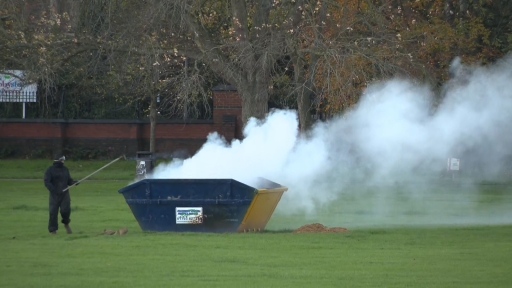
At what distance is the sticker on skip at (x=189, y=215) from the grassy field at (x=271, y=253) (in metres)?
0.49

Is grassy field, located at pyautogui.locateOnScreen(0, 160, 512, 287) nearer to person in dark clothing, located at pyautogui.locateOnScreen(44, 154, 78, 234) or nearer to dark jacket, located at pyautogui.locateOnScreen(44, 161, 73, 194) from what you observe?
person in dark clothing, located at pyautogui.locateOnScreen(44, 154, 78, 234)

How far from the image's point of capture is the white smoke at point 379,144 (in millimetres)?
17734

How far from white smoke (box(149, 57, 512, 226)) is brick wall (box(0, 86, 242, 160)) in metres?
10.3

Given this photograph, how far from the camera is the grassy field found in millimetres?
10789

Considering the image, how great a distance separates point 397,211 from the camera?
70.6ft

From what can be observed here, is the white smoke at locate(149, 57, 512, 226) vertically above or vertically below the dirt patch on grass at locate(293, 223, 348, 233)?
above

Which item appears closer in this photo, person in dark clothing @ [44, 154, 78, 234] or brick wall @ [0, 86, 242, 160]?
person in dark clothing @ [44, 154, 78, 234]

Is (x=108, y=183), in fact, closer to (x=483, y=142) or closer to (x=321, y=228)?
(x=483, y=142)

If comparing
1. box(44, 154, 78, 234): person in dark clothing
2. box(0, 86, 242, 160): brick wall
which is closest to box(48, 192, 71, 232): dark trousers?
box(44, 154, 78, 234): person in dark clothing

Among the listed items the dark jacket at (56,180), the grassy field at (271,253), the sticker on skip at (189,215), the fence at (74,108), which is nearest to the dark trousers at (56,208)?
the dark jacket at (56,180)

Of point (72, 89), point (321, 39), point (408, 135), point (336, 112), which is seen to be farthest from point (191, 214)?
point (72, 89)

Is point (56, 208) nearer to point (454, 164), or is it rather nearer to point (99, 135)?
point (454, 164)

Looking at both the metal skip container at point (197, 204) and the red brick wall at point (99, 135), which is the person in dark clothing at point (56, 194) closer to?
the metal skip container at point (197, 204)

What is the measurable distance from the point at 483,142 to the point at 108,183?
13445 mm
